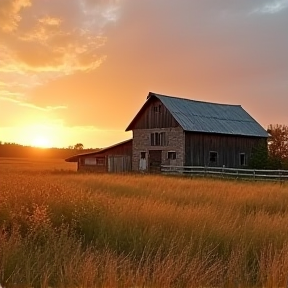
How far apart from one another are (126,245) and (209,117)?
34.2 metres

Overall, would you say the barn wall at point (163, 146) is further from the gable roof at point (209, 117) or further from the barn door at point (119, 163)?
the gable roof at point (209, 117)

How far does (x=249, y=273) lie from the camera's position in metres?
6.72

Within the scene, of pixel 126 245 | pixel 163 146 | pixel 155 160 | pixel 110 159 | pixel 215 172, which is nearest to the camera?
pixel 126 245

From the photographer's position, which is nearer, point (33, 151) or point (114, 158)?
point (114, 158)

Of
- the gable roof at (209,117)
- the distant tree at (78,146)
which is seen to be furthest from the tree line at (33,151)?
the gable roof at (209,117)

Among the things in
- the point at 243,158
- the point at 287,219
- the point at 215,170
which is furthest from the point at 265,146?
the point at 287,219

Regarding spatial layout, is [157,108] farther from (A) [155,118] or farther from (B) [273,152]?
(B) [273,152]

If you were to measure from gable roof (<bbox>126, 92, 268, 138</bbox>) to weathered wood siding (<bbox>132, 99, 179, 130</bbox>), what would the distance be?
15.2 inches

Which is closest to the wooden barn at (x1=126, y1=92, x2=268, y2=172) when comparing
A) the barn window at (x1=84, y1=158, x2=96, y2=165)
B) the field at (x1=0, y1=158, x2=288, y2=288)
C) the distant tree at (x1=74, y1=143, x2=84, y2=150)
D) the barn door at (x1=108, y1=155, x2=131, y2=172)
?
the barn door at (x1=108, y1=155, x2=131, y2=172)

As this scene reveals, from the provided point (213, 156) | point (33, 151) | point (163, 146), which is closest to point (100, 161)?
point (163, 146)

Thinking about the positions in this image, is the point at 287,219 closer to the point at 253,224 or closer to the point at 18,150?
the point at 253,224

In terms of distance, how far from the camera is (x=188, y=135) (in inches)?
1487

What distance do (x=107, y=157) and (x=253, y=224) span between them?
34000 millimetres

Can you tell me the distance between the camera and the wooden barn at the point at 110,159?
1661 inches
